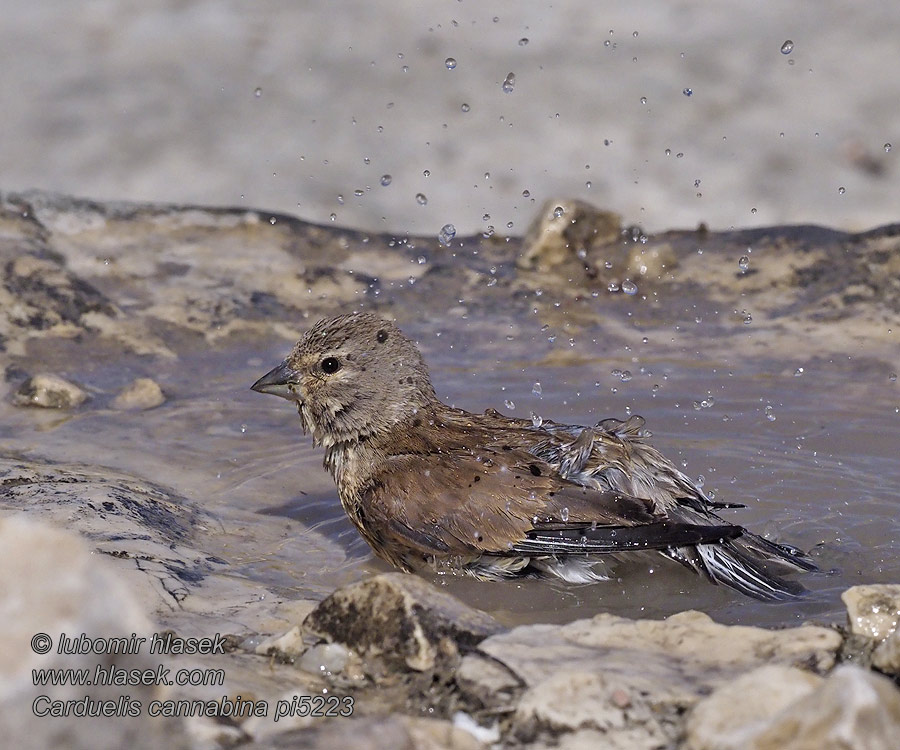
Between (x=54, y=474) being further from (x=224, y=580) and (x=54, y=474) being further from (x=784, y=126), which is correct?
(x=784, y=126)

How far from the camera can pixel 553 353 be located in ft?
23.4

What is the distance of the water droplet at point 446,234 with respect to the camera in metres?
8.23

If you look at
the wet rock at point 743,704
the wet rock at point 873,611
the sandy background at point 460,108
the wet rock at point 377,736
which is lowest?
the wet rock at point 377,736

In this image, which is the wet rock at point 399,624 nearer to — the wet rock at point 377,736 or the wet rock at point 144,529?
the wet rock at point 377,736

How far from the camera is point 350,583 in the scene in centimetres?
398

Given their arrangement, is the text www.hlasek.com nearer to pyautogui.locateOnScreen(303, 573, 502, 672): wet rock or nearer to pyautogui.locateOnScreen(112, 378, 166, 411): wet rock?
pyautogui.locateOnScreen(303, 573, 502, 672): wet rock

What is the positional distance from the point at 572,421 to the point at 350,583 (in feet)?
8.07

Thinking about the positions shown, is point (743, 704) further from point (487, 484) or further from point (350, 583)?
point (487, 484)

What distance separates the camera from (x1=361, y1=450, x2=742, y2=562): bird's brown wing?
4.40m

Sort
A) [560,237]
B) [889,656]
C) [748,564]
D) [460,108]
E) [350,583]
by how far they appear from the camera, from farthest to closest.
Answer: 1. [460,108]
2. [560,237]
3. [748,564]
4. [350,583]
5. [889,656]

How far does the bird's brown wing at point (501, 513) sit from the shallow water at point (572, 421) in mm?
196

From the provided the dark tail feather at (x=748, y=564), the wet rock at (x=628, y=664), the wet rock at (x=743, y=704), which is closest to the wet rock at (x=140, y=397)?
the dark tail feather at (x=748, y=564)

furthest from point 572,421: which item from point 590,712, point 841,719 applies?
point 841,719

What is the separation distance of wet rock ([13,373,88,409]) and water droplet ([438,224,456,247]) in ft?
9.11
